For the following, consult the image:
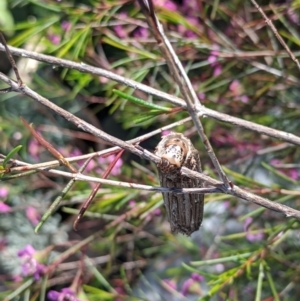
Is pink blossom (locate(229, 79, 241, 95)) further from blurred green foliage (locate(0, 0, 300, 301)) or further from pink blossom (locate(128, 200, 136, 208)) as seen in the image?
pink blossom (locate(128, 200, 136, 208))

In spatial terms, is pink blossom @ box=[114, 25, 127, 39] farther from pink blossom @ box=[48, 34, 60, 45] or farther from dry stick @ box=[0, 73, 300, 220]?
dry stick @ box=[0, 73, 300, 220]

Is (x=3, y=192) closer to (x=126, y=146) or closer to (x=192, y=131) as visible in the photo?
(x=192, y=131)

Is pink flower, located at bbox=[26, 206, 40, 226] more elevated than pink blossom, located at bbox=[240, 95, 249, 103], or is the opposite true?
pink blossom, located at bbox=[240, 95, 249, 103]

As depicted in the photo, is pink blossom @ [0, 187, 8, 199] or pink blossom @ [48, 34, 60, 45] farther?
pink blossom @ [0, 187, 8, 199]

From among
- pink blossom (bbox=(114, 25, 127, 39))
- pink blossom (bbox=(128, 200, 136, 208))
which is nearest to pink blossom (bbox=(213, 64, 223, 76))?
pink blossom (bbox=(114, 25, 127, 39))

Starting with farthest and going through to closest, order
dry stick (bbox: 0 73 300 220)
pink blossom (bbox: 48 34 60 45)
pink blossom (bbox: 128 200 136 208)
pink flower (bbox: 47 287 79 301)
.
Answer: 1. pink blossom (bbox: 48 34 60 45)
2. pink blossom (bbox: 128 200 136 208)
3. pink flower (bbox: 47 287 79 301)
4. dry stick (bbox: 0 73 300 220)

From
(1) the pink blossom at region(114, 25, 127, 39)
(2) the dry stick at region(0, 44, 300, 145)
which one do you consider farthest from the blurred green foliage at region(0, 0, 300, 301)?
(2) the dry stick at region(0, 44, 300, 145)

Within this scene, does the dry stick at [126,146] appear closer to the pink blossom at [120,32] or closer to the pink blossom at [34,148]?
the pink blossom at [120,32]

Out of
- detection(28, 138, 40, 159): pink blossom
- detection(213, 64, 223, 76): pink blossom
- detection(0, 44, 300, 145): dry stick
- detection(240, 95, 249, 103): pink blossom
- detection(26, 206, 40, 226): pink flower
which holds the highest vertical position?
detection(0, 44, 300, 145): dry stick

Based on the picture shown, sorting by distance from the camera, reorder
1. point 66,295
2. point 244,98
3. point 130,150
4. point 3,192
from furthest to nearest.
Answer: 1. point 3,192
2. point 244,98
3. point 66,295
4. point 130,150

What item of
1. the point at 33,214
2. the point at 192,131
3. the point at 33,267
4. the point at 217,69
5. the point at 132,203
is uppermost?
the point at 217,69

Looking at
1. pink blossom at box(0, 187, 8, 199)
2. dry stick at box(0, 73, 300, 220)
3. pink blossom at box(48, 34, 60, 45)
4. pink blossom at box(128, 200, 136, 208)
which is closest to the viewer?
dry stick at box(0, 73, 300, 220)

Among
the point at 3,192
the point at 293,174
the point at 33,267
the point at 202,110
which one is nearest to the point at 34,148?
the point at 3,192
